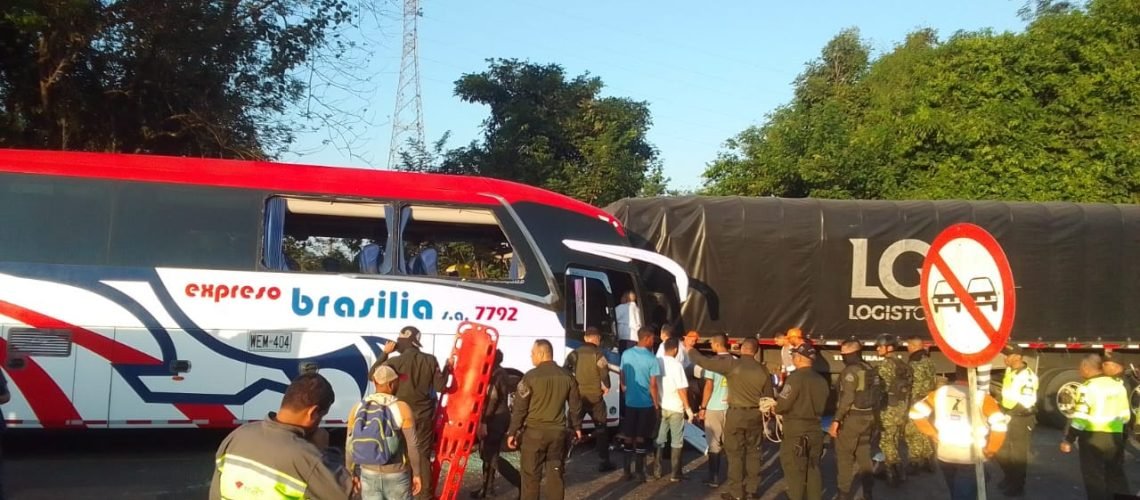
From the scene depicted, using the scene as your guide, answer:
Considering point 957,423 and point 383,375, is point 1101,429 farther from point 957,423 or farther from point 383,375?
point 383,375

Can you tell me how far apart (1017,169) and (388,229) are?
16.7 meters

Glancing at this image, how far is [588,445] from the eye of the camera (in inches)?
450

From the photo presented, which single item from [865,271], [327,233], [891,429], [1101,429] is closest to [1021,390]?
[1101,429]

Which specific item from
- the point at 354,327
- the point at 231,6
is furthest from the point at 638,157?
the point at 354,327

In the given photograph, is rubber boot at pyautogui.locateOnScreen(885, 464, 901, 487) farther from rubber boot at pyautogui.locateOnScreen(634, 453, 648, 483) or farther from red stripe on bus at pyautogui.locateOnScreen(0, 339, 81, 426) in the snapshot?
red stripe on bus at pyautogui.locateOnScreen(0, 339, 81, 426)

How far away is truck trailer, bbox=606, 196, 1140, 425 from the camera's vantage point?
12.5 metres

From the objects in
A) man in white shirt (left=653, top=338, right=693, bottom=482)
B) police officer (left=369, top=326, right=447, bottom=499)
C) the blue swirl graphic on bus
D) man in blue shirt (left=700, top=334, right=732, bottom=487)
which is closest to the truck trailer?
man in blue shirt (left=700, top=334, right=732, bottom=487)

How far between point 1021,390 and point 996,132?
14491mm

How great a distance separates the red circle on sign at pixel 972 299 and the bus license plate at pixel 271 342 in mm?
6776

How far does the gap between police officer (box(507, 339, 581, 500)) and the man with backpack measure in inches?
66.2

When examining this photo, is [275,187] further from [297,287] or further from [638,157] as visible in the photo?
[638,157]

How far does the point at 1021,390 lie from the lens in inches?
350

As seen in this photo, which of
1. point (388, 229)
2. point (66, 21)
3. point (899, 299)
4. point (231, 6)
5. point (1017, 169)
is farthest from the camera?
point (1017, 169)

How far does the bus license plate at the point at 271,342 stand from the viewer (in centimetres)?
966
